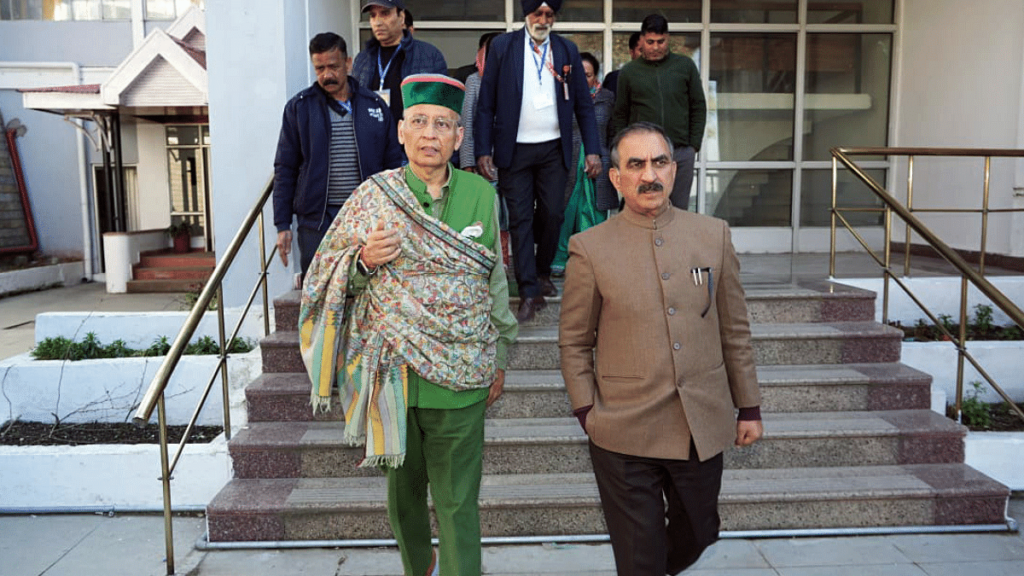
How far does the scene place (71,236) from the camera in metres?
13.7

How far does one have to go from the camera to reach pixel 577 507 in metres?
3.63

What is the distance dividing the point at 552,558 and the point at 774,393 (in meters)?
1.67

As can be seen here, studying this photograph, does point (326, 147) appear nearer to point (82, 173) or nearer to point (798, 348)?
point (798, 348)

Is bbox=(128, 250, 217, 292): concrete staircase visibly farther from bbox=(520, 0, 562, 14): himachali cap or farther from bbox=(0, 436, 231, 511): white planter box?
bbox=(520, 0, 562, 14): himachali cap

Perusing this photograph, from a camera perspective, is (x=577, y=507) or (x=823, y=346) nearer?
(x=577, y=507)

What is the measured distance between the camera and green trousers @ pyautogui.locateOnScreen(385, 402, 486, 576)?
252 centimetres

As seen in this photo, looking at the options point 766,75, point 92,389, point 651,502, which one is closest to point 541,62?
point 651,502

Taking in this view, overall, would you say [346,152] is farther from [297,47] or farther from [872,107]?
[872,107]

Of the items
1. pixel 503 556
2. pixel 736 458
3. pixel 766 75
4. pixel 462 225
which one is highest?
pixel 766 75

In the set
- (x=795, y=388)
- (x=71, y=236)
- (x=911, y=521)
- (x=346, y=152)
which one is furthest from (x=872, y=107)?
(x=71, y=236)

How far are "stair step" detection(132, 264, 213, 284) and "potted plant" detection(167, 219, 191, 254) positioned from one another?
1.15m

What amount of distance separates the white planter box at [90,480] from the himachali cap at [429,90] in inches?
99.9

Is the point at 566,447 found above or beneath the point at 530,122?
beneath

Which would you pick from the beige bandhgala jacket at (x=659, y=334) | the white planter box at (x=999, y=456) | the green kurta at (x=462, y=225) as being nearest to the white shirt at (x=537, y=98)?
the green kurta at (x=462, y=225)
